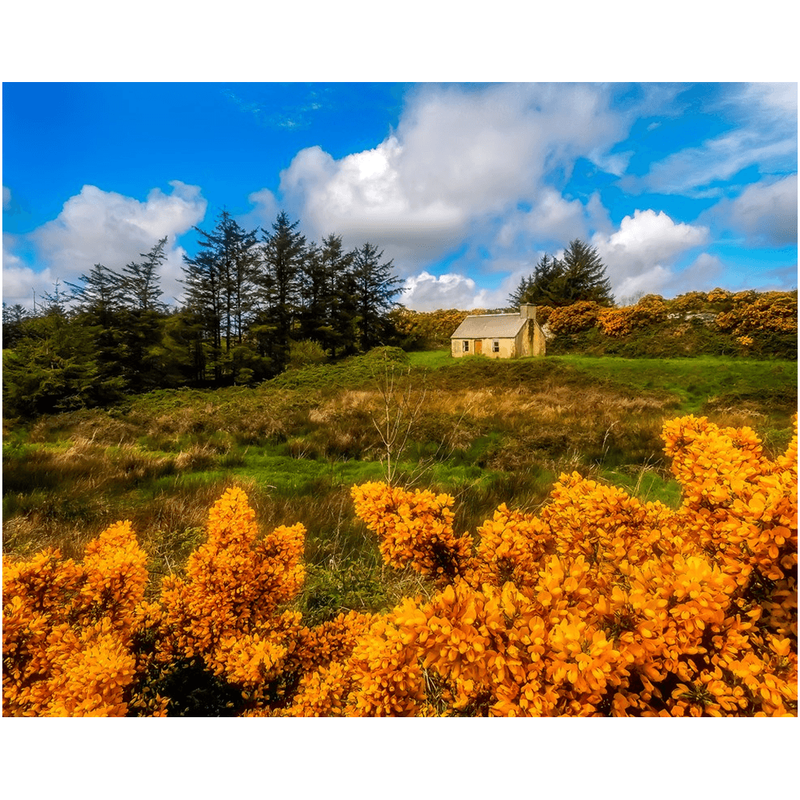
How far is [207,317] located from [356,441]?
1482mm

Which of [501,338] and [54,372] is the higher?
[501,338]

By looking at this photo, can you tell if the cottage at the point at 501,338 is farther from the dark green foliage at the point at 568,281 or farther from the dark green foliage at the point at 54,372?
the dark green foliage at the point at 54,372

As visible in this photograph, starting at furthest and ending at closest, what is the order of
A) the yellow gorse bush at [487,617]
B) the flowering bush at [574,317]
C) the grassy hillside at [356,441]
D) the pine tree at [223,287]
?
the flowering bush at [574,317] → the pine tree at [223,287] → the grassy hillside at [356,441] → the yellow gorse bush at [487,617]

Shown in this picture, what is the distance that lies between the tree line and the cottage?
0.87 meters

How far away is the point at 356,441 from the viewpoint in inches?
122

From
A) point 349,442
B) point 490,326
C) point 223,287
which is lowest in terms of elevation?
point 349,442

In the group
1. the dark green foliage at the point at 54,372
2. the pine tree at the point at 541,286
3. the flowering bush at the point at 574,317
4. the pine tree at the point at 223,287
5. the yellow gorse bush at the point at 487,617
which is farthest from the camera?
the flowering bush at the point at 574,317

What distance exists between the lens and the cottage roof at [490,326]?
379cm

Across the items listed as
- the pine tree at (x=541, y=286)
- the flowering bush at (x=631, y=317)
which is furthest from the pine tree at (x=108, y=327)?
the flowering bush at (x=631, y=317)

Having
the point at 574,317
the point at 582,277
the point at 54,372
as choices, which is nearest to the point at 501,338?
the point at 574,317

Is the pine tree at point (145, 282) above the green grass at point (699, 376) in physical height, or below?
above

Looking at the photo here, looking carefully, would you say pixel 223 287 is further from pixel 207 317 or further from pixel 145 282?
pixel 145 282

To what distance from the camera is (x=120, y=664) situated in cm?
98
